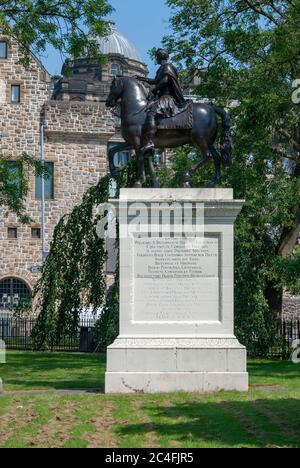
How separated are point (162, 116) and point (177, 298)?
123 inches

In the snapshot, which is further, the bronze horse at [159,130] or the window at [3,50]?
the window at [3,50]

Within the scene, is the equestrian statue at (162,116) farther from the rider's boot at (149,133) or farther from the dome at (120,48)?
the dome at (120,48)

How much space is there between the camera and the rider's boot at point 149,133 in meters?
15.4

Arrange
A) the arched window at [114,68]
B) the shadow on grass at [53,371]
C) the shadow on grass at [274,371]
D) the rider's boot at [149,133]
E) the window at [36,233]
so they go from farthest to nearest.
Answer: the arched window at [114,68] → the window at [36,233] → the shadow on grass at [274,371] → the shadow on grass at [53,371] → the rider's boot at [149,133]

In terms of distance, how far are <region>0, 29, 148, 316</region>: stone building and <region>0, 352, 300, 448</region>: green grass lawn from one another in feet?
107

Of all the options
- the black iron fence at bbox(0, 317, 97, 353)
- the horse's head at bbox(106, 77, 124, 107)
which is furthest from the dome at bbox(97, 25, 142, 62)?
the horse's head at bbox(106, 77, 124, 107)

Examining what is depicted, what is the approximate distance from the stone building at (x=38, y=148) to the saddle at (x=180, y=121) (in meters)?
33.2

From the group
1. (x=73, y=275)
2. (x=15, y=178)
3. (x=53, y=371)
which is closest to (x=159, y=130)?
(x=53, y=371)

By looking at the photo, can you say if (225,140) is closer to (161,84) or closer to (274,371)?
(161,84)

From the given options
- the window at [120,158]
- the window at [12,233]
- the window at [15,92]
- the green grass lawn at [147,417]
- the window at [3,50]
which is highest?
the window at [3,50]

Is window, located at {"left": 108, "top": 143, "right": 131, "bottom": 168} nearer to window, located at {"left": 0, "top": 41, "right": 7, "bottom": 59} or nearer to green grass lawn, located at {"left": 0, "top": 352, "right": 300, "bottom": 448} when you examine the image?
window, located at {"left": 0, "top": 41, "right": 7, "bottom": 59}

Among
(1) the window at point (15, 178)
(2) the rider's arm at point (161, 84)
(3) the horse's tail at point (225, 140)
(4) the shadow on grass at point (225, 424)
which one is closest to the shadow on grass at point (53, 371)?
(4) the shadow on grass at point (225, 424)

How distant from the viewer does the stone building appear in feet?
161
